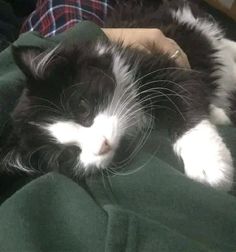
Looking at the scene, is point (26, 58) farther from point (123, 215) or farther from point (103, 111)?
point (123, 215)

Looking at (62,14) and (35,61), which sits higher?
(35,61)

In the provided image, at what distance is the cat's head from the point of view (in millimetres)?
1064

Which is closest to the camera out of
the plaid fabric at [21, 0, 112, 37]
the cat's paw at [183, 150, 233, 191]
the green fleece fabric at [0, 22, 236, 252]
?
the green fleece fabric at [0, 22, 236, 252]

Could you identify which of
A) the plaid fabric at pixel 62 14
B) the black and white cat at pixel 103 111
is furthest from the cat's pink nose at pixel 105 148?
the plaid fabric at pixel 62 14

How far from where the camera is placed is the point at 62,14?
1.63 metres

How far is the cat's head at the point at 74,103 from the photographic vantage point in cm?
106

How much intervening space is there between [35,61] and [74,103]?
15 centimetres

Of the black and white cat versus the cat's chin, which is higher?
the black and white cat

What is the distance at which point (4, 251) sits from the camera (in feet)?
2.59

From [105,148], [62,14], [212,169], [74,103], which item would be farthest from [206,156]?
[62,14]

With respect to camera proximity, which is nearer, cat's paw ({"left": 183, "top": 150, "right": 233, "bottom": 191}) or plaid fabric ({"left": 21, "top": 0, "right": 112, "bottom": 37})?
cat's paw ({"left": 183, "top": 150, "right": 233, "bottom": 191})

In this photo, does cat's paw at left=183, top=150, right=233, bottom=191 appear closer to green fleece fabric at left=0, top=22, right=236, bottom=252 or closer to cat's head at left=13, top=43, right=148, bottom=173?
green fleece fabric at left=0, top=22, right=236, bottom=252

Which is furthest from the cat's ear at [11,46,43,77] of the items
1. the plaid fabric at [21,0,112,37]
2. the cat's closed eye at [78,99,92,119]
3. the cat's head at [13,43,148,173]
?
the plaid fabric at [21,0,112,37]

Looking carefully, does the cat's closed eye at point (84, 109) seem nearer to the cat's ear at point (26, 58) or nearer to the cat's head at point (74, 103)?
the cat's head at point (74, 103)
